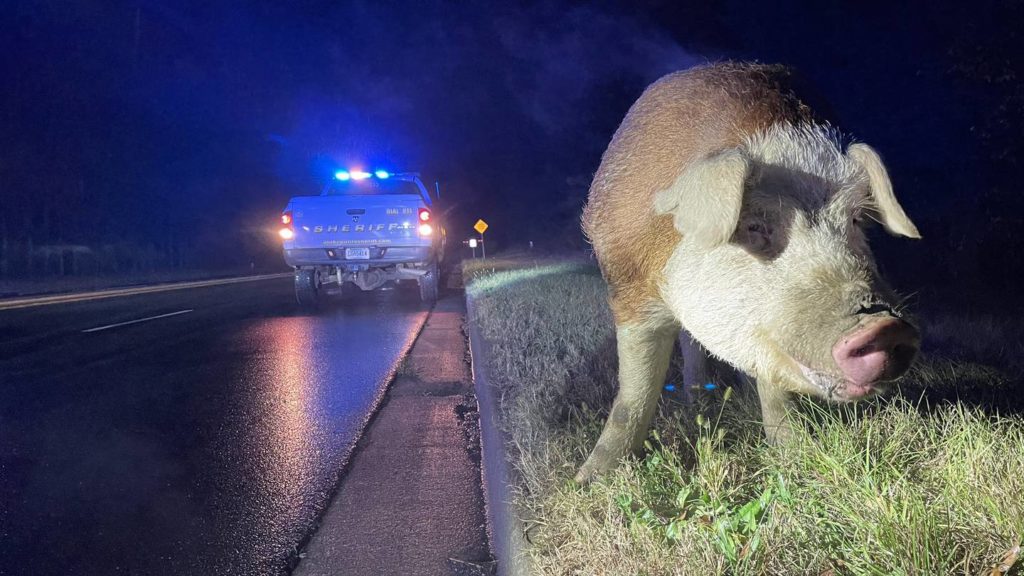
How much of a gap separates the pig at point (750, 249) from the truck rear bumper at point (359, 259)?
806cm

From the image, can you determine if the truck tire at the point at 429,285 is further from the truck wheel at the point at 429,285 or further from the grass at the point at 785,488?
the grass at the point at 785,488

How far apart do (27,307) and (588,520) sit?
14.6 meters

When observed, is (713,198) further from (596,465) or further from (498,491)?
(498,491)

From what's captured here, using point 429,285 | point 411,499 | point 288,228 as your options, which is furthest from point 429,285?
point 411,499

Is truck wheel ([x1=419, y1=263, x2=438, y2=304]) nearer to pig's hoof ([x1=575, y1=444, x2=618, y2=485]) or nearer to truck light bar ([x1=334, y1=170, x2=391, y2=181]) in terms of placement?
truck light bar ([x1=334, y1=170, x2=391, y2=181])

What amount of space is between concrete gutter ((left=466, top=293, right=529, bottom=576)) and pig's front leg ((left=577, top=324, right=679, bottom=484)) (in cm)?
44

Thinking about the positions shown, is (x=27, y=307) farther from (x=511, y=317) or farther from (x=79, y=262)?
(x=79, y=262)

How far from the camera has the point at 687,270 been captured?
2498mm

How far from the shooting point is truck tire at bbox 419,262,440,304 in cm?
1237

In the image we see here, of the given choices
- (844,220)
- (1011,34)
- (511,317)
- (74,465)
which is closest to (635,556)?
(844,220)

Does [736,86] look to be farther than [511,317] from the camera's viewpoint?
No

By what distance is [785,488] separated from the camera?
7.43 ft

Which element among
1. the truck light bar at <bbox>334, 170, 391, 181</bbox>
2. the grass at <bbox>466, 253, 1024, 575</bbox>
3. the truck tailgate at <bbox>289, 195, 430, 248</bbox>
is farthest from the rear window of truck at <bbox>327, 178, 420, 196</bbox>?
the grass at <bbox>466, 253, 1024, 575</bbox>

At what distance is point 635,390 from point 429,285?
31.4ft
